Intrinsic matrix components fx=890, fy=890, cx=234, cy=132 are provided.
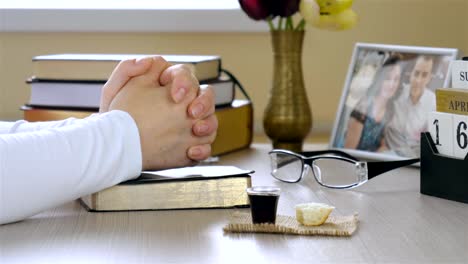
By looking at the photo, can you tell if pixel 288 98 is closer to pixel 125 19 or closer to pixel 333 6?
pixel 333 6

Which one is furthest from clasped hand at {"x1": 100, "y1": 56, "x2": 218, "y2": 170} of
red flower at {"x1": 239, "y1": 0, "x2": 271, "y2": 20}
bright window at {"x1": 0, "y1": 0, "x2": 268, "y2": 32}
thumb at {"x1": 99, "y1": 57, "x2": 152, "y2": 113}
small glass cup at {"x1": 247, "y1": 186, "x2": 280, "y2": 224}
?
bright window at {"x1": 0, "y1": 0, "x2": 268, "y2": 32}

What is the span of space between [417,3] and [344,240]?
50.3 inches

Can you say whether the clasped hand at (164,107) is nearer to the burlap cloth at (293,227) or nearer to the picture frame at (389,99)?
the burlap cloth at (293,227)

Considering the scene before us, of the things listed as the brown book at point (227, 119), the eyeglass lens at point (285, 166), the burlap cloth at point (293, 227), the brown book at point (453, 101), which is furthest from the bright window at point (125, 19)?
the burlap cloth at point (293, 227)

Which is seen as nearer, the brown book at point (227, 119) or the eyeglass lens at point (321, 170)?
the eyeglass lens at point (321, 170)

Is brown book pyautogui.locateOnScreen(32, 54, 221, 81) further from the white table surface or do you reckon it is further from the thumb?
the white table surface

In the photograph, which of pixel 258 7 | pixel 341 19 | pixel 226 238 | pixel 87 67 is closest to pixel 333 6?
pixel 341 19

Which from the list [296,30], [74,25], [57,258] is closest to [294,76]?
[296,30]

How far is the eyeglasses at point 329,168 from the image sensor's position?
4.18 ft

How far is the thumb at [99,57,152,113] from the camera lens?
4.08ft

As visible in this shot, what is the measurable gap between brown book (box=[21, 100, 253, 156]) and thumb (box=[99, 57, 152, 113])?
32 cm

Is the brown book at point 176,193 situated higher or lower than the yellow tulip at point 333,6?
lower

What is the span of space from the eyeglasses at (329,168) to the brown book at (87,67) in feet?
0.87

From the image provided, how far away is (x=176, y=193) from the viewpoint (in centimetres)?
108
